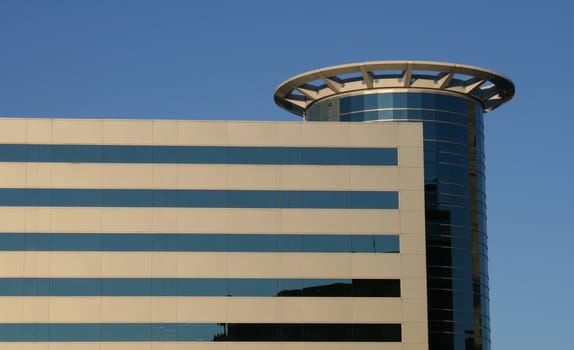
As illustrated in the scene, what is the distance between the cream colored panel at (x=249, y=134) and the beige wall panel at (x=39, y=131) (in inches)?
506

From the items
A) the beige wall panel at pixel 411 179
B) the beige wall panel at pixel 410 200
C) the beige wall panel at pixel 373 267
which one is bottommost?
the beige wall panel at pixel 373 267

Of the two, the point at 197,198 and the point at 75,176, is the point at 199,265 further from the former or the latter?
the point at 75,176

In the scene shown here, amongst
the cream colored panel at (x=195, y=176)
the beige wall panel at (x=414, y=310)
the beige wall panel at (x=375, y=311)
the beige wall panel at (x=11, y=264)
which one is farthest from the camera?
the cream colored panel at (x=195, y=176)

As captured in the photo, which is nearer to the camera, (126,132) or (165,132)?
(126,132)

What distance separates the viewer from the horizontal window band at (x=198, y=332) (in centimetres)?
8481

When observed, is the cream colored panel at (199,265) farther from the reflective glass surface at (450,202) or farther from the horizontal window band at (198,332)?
the reflective glass surface at (450,202)

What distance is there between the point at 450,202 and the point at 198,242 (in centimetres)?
2517

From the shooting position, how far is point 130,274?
85812mm

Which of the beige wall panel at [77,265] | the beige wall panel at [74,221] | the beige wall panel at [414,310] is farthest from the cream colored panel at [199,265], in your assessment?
the beige wall panel at [414,310]

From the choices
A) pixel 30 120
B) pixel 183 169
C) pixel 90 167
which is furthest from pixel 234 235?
pixel 30 120

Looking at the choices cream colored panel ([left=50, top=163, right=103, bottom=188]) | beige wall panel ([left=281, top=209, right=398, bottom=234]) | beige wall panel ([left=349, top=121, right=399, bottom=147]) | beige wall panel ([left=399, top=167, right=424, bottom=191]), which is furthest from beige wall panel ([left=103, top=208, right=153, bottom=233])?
beige wall panel ([left=399, top=167, right=424, bottom=191])

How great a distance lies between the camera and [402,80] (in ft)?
339

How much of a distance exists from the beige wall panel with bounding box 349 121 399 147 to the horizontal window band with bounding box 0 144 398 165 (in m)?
0.69

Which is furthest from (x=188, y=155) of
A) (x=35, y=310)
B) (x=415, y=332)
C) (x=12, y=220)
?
(x=415, y=332)
